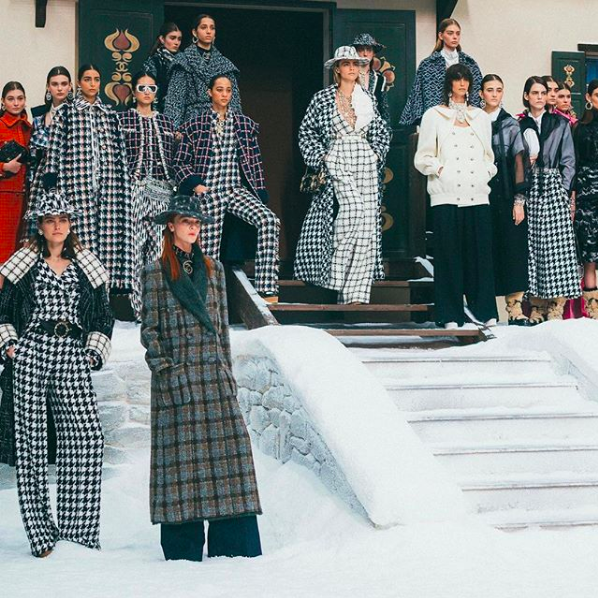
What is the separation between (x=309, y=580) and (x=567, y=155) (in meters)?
4.76

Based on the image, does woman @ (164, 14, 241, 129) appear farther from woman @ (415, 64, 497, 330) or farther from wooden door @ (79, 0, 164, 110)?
woman @ (415, 64, 497, 330)

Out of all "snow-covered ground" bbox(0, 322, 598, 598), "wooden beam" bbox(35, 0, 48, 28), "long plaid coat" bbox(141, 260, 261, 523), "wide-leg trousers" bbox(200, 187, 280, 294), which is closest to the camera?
"snow-covered ground" bbox(0, 322, 598, 598)

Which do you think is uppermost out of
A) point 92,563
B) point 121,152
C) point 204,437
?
point 121,152

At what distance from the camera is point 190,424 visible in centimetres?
560

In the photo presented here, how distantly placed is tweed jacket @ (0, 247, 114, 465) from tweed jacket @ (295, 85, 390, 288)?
110 inches

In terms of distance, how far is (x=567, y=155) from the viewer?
29.4ft

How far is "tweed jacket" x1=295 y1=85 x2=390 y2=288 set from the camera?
881 cm

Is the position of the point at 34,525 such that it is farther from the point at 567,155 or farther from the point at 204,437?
the point at 567,155

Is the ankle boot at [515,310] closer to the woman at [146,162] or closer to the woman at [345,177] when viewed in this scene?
the woman at [345,177]

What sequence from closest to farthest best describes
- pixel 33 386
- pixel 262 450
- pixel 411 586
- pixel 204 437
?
pixel 411 586, pixel 204 437, pixel 33 386, pixel 262 450

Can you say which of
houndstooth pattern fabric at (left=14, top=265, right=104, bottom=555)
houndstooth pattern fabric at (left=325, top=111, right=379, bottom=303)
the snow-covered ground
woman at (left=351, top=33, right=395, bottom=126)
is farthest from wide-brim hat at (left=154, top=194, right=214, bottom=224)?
woman at (left=351, top=33, right=395, bottom=126)

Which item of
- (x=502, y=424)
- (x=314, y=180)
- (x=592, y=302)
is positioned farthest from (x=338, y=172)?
(x=502, y=424)

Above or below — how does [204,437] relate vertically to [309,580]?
above

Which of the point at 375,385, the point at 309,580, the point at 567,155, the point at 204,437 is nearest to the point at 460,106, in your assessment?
the point at 567,155
